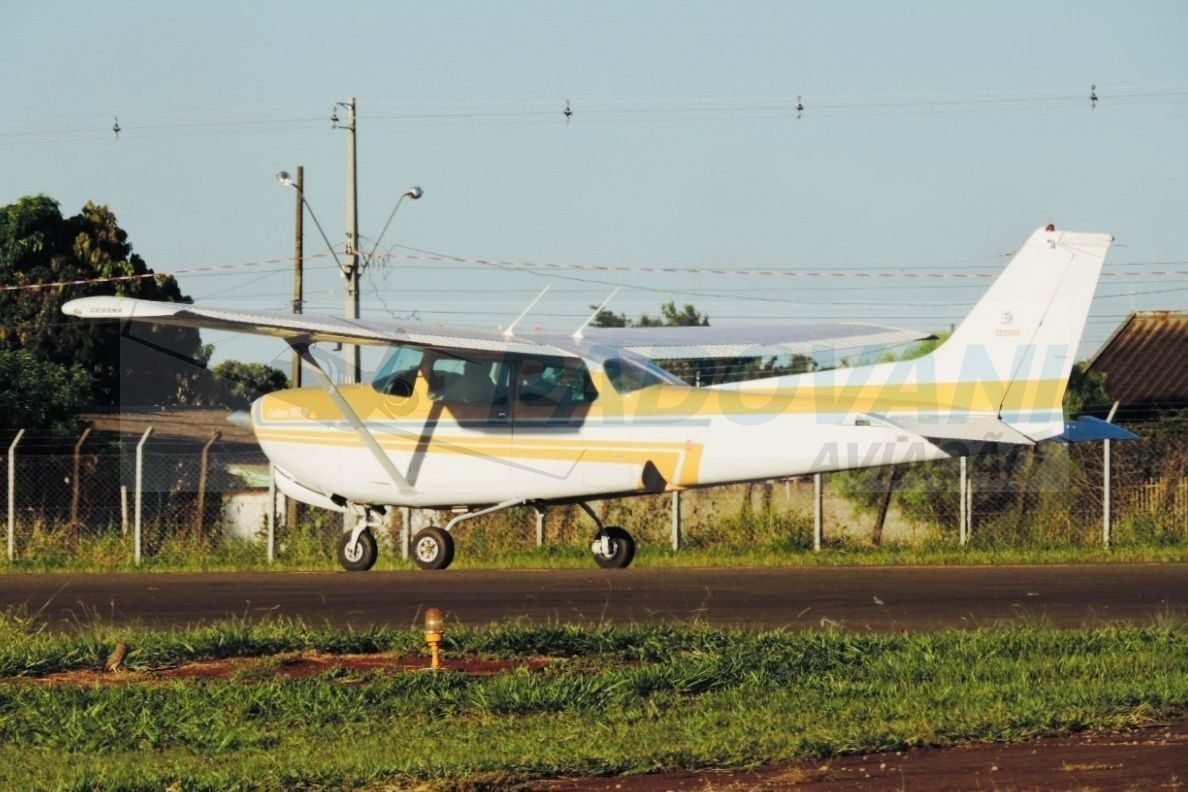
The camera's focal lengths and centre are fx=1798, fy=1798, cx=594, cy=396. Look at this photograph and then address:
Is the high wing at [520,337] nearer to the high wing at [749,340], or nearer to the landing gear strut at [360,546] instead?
the high wing at [749,340]

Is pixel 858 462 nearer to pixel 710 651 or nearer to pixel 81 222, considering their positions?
pixel 710 651

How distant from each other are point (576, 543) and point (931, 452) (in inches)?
370

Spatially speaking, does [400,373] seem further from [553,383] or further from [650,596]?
[650,596]

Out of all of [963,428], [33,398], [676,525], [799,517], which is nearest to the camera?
[963,428]

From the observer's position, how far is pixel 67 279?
154ft

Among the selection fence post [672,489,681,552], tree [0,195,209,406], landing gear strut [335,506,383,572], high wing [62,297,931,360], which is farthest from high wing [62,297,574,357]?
tree [0,195,209,406]

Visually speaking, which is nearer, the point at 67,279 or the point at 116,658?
the point at 116,658

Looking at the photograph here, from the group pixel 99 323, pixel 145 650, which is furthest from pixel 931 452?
pixel 99 323

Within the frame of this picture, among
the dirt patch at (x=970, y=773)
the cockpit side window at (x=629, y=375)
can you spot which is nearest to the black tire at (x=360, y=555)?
the cockpit side window at (x=629, y=375)

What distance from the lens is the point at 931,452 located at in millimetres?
17625

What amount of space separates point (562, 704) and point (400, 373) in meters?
10.4

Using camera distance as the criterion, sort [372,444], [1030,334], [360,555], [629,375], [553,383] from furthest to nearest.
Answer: [360,555] → [372,444] → [553,383] → [629,375] → [1030,334]

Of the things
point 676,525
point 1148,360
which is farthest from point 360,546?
point 1148,360

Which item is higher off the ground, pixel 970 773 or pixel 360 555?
pixel 970 773
